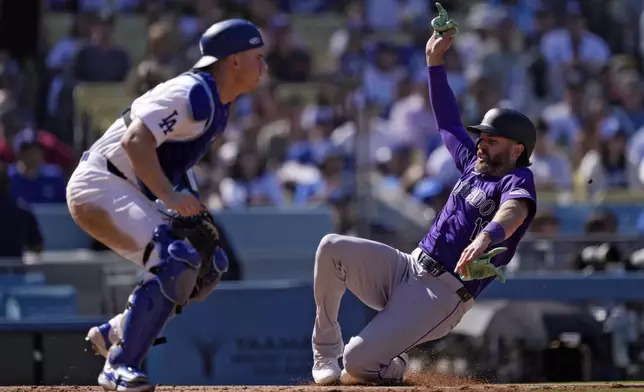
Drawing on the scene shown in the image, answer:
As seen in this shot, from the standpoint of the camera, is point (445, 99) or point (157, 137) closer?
point (157, 137)

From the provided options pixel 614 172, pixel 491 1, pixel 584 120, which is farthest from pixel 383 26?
pixel 614 172

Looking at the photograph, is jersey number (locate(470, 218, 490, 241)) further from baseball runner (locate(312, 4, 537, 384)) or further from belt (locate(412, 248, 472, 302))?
belt (locate(412, 248, 472, 302))

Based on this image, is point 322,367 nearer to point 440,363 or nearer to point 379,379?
point 379,379

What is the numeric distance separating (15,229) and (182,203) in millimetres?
6125

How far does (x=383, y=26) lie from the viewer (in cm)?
1777

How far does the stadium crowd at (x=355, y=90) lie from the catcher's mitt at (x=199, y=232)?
682cm

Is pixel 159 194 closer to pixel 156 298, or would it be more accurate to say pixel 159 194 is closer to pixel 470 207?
pixel 156 298

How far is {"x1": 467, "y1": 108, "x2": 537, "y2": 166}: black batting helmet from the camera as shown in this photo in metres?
7.03

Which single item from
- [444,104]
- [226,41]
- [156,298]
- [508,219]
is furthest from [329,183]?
[156,298]

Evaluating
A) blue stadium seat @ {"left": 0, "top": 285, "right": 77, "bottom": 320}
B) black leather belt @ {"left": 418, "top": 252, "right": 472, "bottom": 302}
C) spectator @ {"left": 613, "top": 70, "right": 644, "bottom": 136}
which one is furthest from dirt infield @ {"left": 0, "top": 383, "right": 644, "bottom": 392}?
spectator @ {"left": 613, "top": 70, "right": 644, "bottom": 136}

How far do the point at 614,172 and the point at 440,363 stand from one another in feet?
14.5

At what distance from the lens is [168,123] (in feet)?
19.9

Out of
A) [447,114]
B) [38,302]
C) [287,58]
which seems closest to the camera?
[447,114]

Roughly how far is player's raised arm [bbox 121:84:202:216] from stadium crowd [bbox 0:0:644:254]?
276 inches
